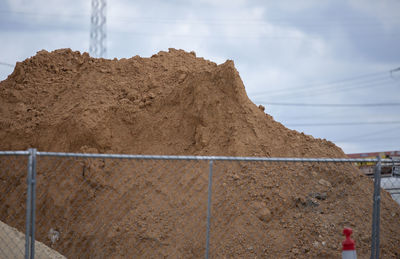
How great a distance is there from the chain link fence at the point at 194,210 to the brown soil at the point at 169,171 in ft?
0.07

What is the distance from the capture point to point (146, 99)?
35.4ft

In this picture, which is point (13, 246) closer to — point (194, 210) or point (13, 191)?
point (194, 210)

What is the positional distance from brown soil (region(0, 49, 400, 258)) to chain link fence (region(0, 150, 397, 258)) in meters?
0.02

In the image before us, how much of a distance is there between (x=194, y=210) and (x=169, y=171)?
127cm

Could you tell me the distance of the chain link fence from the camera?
719 cm

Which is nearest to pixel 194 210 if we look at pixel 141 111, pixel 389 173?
pixel 141 111

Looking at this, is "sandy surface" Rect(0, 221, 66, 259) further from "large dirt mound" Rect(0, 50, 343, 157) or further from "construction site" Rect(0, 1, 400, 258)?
"large dirt mound" Rect(0, 50, 343, 157)

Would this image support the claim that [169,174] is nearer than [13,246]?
No

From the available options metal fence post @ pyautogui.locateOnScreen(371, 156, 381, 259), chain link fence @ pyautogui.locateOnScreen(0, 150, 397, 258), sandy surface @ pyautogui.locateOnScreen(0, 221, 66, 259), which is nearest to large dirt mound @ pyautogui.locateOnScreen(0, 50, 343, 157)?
chain link fence @ pyautogui.locateOnScreen(0, 150, 397, 258)

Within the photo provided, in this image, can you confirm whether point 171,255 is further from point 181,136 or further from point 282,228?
point 181,136

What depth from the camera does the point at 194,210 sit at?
7746 mm

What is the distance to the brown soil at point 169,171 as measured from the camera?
7445mm

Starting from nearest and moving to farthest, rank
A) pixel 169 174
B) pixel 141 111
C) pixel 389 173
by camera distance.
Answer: pixel 169 174 → pixel 141 111 → pixel 389 173

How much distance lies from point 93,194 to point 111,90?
325cm
